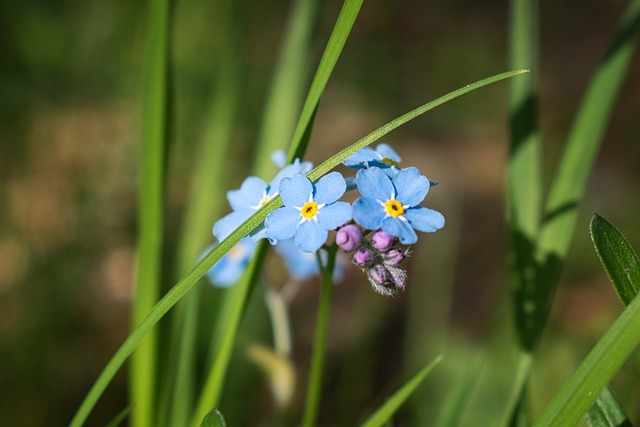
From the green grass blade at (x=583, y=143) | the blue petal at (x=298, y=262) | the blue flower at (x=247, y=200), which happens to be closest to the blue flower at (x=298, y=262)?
the blue petal at (x=298, y=262)

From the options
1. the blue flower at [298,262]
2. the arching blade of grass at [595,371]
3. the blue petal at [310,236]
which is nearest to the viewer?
the arching blade of grass at [595,371]

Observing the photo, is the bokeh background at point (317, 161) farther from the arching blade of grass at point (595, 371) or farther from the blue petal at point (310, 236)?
the arching blade of grass at point (595, 371)

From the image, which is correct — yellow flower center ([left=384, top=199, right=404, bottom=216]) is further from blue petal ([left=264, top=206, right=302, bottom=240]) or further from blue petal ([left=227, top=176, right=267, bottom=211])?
blue petal ([left=227, top=176, right=267, bottom=211])

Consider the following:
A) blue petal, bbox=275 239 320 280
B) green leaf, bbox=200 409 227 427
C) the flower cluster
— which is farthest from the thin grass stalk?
green leaf, bbox=200 409 227 427

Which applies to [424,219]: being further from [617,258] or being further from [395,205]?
[617,258]

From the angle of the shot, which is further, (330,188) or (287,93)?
(287,93)

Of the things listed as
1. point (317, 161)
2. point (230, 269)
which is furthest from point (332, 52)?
point (317, 161)
